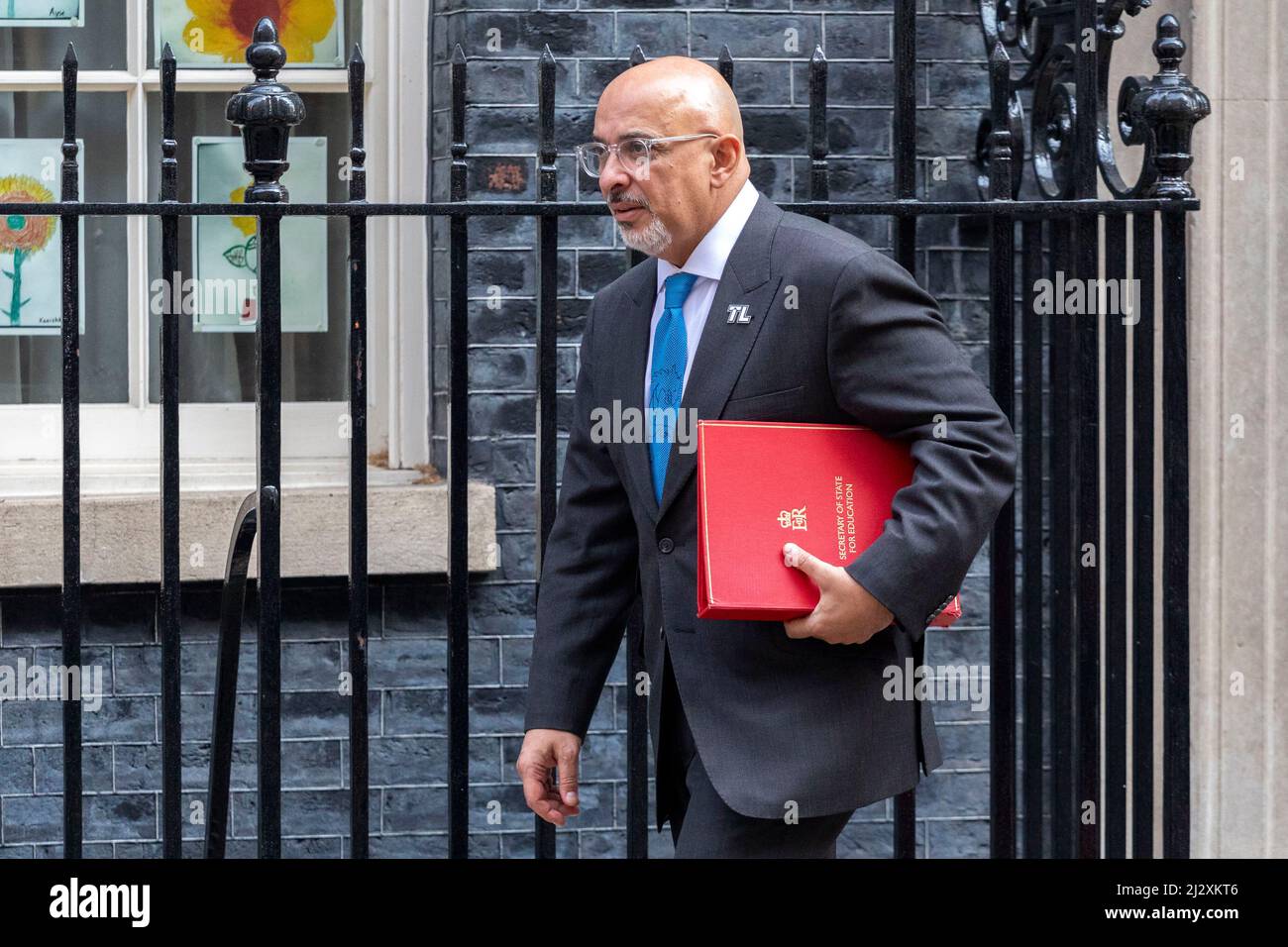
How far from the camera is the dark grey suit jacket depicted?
2.66 m

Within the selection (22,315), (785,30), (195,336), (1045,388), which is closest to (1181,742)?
(1045,388)

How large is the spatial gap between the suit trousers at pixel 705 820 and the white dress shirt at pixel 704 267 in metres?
0.57

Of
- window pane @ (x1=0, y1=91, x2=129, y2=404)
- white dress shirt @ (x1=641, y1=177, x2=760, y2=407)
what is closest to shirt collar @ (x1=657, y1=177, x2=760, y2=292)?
white dress shirt @ (x1=641, y1=177, x2=760, y2=407)

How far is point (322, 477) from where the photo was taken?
4.89 meters

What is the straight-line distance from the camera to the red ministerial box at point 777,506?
266cm

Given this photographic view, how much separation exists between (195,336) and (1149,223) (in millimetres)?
2907

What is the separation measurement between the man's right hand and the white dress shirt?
0.67 metres

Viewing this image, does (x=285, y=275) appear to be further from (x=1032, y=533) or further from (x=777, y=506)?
(x=777, y=506)

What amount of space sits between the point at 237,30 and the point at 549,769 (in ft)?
9.49

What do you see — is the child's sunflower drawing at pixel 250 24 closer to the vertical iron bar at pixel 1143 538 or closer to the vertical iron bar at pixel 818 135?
the vertical iron bar at pixel 818 135

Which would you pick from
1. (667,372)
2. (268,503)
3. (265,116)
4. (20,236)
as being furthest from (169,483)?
(20,236)

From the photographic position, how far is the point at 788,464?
107 inches

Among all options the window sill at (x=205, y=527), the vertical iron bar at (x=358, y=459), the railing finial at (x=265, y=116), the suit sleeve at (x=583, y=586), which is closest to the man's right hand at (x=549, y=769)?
the suit sleeve at (x=583, y=586)

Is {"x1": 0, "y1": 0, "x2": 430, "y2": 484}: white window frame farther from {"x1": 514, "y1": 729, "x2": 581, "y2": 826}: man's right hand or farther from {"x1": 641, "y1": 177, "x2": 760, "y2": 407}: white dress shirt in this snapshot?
{"x1": 641, "y1": 177, "x2": 760, "y2": 407}: white dress shirt
